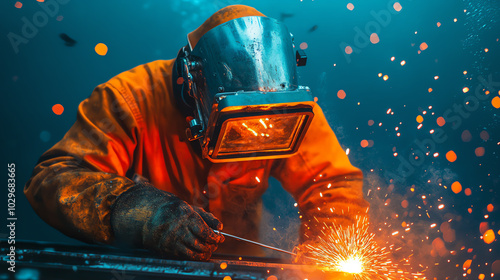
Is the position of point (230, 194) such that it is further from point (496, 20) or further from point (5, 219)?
point (496, 20)

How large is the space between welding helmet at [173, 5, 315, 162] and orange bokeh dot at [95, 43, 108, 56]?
142cm

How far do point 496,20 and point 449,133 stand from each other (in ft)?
3.25

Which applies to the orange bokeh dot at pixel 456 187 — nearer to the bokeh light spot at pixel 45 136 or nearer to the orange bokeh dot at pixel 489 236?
the orange bokeh dot at pixel 489 236

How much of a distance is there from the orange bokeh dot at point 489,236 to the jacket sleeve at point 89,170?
285 centimetres

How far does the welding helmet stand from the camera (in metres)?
1.09

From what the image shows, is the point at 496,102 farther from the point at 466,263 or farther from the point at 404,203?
the point at 466,263

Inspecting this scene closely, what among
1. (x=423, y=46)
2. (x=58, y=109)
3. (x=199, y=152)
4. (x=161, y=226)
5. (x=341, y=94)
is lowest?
(x=161, y=226)

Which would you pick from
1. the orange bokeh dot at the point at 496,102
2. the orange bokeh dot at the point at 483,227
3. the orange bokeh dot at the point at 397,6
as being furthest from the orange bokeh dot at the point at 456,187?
the orange bokeh dot at the point at 397,6

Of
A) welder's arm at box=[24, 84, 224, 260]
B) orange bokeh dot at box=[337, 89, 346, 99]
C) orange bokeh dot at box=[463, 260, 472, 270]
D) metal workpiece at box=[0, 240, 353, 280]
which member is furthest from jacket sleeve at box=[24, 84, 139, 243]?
orange bokeh dot at box=[463, 260, 472, 270]

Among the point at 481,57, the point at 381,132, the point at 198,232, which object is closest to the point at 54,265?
the point at 198,232

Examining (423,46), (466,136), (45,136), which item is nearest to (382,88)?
(423,46)

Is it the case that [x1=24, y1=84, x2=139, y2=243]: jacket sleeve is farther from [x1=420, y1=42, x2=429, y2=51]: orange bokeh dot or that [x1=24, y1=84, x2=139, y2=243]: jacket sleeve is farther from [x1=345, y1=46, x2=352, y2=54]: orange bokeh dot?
[x1=420, y1=42, x2=429, y2=51]: orange bokeh dot

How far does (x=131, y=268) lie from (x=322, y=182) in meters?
1.03

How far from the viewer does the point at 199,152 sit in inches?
61.3
